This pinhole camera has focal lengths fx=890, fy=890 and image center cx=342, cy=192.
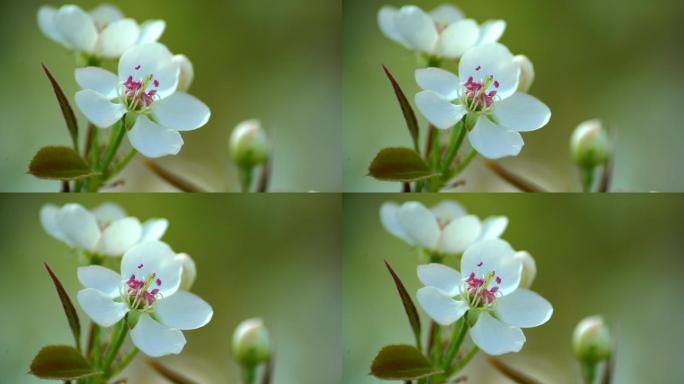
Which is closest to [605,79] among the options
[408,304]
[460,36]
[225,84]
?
[460,36]

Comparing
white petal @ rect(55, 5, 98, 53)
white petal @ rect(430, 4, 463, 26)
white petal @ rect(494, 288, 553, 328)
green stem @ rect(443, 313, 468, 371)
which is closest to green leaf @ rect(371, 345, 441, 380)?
green stem @ rect(443, 313, 468, 371)

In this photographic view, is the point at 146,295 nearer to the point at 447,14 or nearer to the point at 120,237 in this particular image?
the point at 120,237

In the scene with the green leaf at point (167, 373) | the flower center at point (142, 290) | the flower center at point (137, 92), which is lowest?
the green leaf at point (167, 373)

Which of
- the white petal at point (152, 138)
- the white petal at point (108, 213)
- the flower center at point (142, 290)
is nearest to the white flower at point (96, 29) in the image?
the white petal at point (152, 138)

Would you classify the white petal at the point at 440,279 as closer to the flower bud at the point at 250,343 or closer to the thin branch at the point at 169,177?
the flower bud at the point at 250,343

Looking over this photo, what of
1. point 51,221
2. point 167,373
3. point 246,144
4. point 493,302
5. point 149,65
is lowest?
point 167,373

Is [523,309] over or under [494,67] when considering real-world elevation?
→ under
